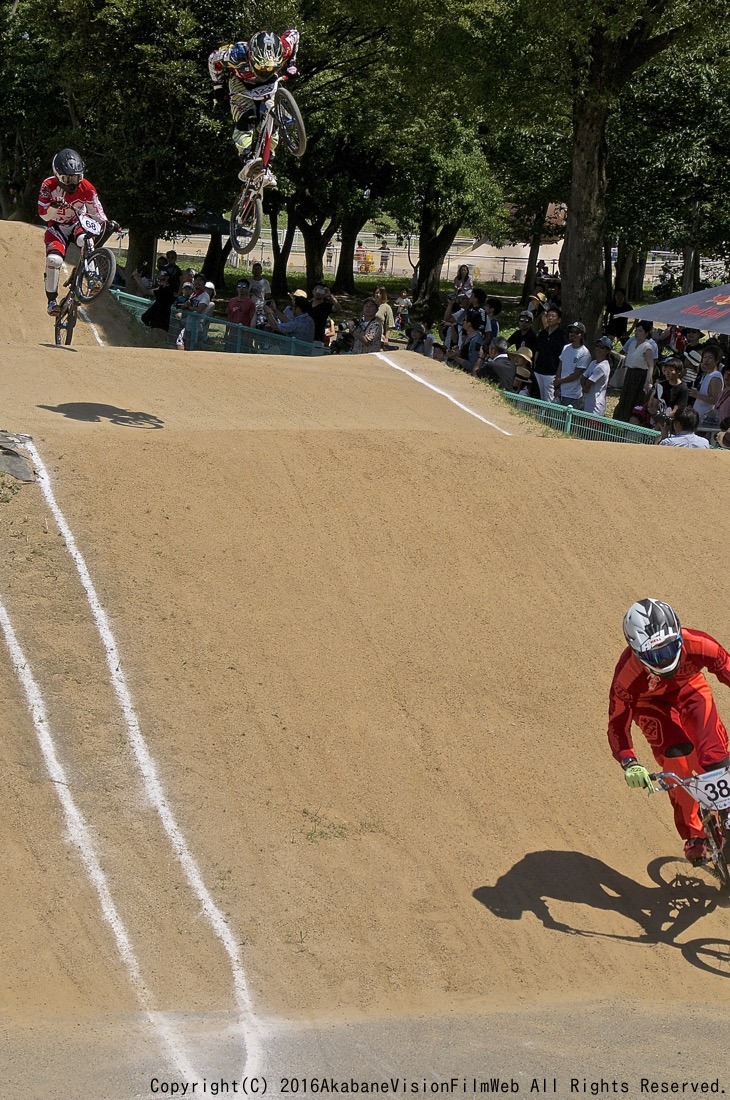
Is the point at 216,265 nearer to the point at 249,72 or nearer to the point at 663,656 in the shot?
the point at 249,72

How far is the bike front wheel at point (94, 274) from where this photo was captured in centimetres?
1518

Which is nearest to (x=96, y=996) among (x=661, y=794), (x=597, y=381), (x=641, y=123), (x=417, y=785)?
(x=417, y=785)

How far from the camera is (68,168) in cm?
1482

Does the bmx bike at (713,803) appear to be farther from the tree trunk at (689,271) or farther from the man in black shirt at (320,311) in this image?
the tree trunk at (689,271)

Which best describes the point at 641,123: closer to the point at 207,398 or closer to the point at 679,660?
the point at 207,398

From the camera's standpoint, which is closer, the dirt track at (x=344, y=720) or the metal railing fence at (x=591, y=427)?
the dirt track at (x=344, y=720)

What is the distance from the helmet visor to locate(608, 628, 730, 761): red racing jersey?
0.16 metres

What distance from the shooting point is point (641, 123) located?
32.8m

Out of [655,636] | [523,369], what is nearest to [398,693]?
[655,636]

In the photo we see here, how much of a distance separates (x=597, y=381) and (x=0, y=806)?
1167 cm

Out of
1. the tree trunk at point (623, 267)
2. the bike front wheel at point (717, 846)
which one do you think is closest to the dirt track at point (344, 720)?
the bike front wheel at point (717, 846)

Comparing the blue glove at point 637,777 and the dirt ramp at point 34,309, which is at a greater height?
the dirt ramp at point 34,309

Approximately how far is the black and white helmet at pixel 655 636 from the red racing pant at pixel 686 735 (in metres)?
0.40

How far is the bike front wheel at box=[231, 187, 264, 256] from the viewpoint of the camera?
1312cm
